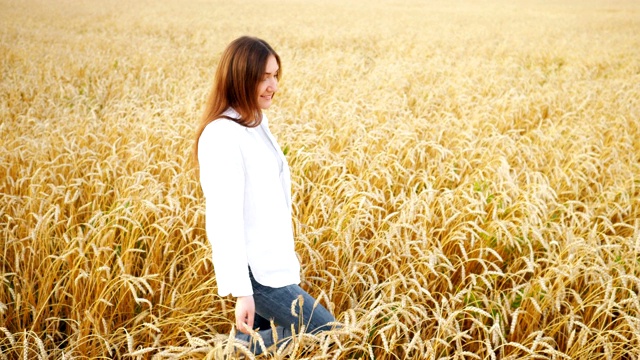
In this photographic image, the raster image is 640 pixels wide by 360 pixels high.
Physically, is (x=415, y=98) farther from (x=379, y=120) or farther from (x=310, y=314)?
(x=310, y=314)

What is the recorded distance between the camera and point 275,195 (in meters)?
1.60

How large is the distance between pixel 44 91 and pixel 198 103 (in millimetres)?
2211

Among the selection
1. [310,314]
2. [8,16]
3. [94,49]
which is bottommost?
[310,314]

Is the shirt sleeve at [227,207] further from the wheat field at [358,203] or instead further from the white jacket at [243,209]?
the wheat field at [358,203]

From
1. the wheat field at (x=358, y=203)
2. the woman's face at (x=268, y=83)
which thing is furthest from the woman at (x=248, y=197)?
the wheat field at (x=358, y=203)

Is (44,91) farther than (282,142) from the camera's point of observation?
Yes

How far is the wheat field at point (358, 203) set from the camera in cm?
190

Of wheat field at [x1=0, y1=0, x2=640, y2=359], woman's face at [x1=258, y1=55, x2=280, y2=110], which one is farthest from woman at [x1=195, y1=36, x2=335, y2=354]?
wheat field at [x1=0, y1=0, x2=640, y2=359]

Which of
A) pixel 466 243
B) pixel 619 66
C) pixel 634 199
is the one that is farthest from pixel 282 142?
pixel 619 66

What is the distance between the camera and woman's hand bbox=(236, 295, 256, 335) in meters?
1.46

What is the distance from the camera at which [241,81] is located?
1.56 metres

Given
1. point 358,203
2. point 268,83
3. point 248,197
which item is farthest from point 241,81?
point 358,203

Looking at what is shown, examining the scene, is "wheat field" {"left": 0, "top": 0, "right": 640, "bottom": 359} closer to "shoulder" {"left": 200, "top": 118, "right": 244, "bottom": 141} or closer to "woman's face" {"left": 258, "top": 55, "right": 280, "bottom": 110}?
"shoulder" {"left": 200, "top": 118, "right": 244, "bottom": 141}

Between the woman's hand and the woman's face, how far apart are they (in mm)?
680
